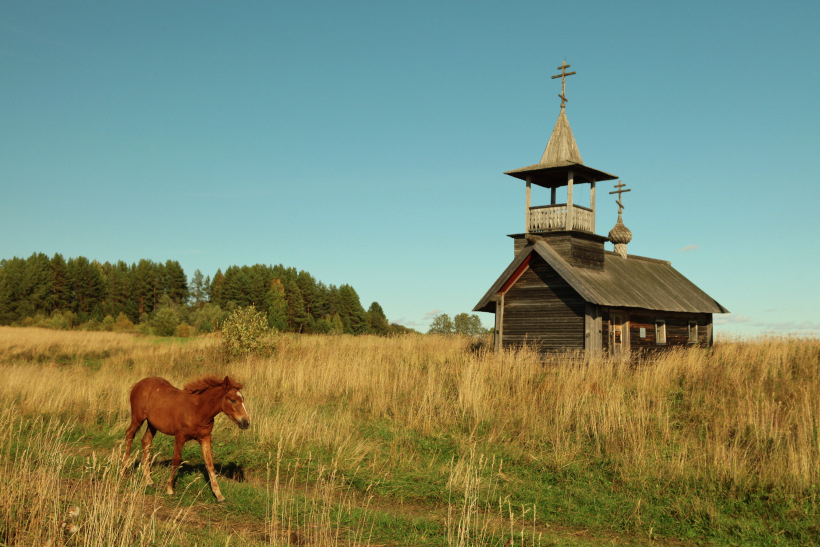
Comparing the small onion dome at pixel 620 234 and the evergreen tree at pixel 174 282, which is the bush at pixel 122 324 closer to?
the evergreen tree at pixel 174 282

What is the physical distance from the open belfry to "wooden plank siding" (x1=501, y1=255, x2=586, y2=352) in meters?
0.03

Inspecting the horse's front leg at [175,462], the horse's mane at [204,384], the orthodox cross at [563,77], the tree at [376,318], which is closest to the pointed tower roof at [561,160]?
the orthodox cross at [563,77]

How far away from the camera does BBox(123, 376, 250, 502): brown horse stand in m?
6.72

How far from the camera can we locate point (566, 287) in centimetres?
1994

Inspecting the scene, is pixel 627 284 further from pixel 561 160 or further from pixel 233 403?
pixel 233 403

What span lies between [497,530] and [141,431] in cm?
753

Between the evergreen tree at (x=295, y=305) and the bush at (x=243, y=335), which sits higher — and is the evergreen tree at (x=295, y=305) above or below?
above

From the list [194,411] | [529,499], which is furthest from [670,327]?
[194,411]

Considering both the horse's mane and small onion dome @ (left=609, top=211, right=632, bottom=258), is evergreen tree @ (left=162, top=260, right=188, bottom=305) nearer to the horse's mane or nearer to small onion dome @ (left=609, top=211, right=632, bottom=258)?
small onion dome @ (left=609, top=211, right=632, bottom=258)

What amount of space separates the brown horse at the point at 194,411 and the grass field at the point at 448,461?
0.36 m

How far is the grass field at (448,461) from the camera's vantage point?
19.0 ft

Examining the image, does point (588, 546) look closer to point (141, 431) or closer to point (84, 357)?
point (141, 431)

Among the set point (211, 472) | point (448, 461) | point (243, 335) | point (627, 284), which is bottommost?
point (448, 461)

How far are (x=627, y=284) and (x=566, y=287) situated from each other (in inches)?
153
